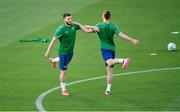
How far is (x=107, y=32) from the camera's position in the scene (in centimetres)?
2128

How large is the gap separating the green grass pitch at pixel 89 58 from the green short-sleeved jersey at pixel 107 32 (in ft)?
4.87

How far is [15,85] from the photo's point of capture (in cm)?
2267

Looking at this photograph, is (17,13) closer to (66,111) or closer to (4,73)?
(4,73)

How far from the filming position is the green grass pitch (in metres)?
20.5

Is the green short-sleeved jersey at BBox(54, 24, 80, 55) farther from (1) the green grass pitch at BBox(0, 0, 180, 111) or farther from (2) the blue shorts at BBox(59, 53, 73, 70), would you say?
(1) the green grass pitch at BBox(0, 0, 180, 111)

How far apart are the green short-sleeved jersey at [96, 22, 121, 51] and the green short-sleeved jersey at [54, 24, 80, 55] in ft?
2.66

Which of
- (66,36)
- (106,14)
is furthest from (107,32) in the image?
(66,36)

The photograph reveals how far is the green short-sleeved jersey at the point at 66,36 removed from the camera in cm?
2119

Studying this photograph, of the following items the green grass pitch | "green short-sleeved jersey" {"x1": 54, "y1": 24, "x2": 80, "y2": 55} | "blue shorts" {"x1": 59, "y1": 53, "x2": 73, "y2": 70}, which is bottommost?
Result: the green grass pitch

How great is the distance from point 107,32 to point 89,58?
6095 mm

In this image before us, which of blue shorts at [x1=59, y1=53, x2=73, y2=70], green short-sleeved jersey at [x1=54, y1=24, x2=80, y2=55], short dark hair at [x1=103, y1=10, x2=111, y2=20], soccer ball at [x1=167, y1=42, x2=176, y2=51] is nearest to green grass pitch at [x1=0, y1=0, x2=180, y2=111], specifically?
soccer ball at [x1=167, y1=42, x2=176, y2=51]

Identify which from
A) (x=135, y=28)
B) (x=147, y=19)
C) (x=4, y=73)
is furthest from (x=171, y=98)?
(x=147, y=19)

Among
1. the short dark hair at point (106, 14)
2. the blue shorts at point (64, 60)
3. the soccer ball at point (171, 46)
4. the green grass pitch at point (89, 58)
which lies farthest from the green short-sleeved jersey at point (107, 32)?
the soccer ball at point (171, 46)

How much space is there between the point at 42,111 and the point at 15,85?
3581 mm
